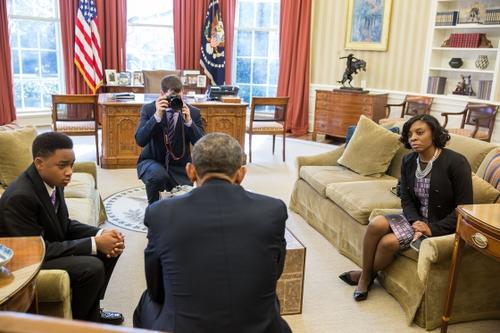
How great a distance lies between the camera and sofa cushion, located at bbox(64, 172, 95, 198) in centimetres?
316

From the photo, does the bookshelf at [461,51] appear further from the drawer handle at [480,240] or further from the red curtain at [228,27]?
the drawer handle at [480,240]

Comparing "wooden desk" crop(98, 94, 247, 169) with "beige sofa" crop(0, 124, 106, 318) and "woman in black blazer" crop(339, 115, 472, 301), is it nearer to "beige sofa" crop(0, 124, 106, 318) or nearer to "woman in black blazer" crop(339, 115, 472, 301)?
"beige sofa" crop(0, 124, 106, 318)

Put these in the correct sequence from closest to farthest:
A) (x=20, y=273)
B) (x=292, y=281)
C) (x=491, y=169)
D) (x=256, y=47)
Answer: (x=20, y=273) < (x=292, y=281) < (x=491, y=169) < (x=256, y=47)

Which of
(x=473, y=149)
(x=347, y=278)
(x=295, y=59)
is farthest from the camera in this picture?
(x=295, y=59)

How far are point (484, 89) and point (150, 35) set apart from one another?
17.2 feet

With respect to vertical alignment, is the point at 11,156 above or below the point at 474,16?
below

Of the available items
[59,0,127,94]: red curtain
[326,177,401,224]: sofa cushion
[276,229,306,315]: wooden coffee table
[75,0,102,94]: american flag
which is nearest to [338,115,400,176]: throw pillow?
[326,177,401,224]: sofa cushion

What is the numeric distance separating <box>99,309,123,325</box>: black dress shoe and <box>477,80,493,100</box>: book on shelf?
5.25 m

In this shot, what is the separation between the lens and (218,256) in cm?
134

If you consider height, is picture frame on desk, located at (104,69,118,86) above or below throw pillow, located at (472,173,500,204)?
above

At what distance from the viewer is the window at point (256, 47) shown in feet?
26.5

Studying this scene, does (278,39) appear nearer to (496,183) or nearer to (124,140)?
(124,140)

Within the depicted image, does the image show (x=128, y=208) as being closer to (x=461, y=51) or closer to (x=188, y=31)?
(x=188, y=31)

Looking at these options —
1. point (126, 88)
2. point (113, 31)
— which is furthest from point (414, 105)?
point (113, 31)
